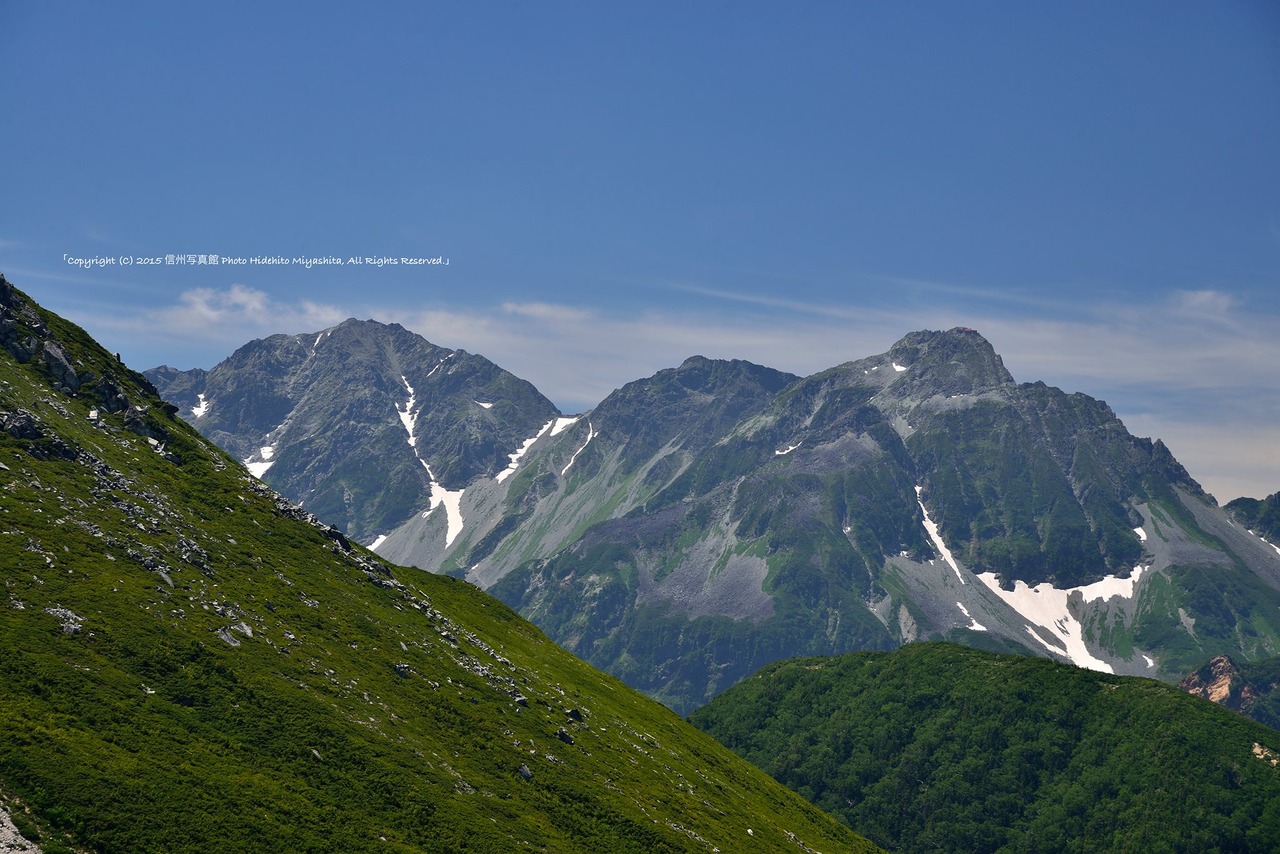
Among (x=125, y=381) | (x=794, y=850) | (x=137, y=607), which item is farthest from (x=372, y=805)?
(x=125, y=381)

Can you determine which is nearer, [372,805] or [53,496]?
[372,805]

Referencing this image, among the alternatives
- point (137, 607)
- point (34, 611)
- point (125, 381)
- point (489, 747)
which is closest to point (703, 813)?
point (489, 747)

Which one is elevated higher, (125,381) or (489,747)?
(125,381)

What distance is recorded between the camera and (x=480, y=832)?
359ft

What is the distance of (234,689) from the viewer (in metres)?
110

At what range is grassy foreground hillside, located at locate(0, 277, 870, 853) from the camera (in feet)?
295

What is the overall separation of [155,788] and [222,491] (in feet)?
238

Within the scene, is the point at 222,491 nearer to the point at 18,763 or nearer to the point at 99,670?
the point at 99,670

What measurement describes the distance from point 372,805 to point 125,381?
95563mm

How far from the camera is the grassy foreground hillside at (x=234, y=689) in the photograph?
3538 inches

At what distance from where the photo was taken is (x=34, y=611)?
101 metres

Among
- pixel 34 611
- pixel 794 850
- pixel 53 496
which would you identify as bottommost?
pixel 794 850

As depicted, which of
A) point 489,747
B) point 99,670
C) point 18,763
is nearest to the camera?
point 18,763

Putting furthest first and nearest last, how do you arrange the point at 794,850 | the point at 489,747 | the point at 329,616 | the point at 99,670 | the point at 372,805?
the point at 794,850, the point at 329,616, the point at 489,747, the point at 372,805, the point at 99,670
